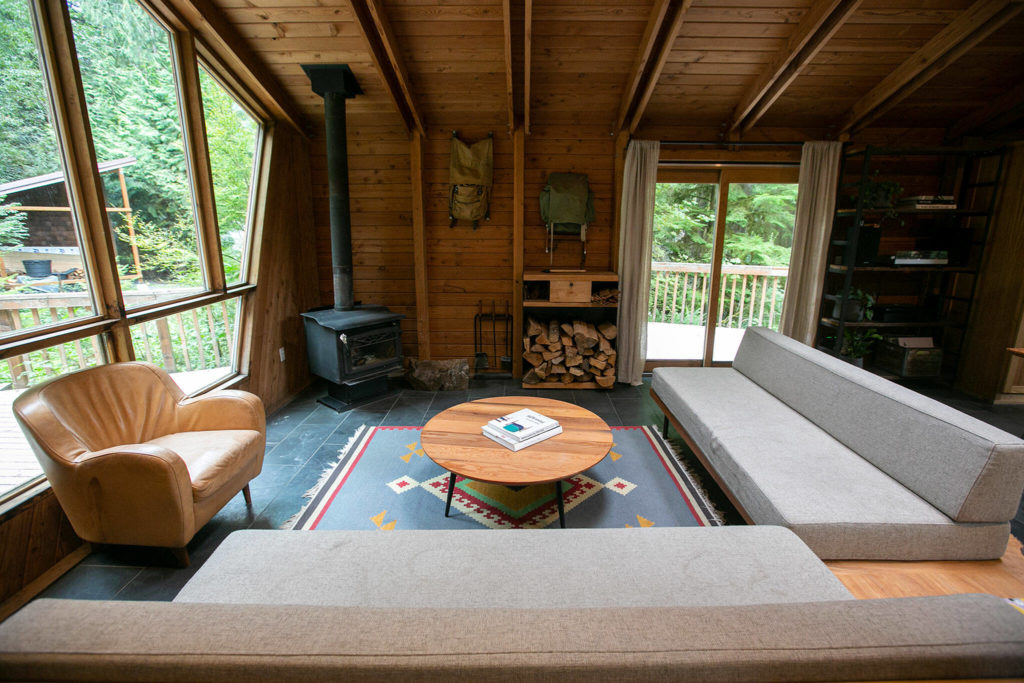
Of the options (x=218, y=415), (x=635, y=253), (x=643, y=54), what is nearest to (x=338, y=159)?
(x=218, y=415)

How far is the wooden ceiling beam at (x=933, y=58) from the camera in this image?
2746 mm

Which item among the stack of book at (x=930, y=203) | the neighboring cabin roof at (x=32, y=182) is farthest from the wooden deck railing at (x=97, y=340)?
the stack of book at (x=930, y=203)

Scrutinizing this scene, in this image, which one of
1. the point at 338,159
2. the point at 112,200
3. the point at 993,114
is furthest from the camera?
the point at 993,114

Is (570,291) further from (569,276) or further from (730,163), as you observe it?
(730,163)

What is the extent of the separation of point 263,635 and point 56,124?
2.52m

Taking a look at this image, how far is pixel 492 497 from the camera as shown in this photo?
2.39 meters

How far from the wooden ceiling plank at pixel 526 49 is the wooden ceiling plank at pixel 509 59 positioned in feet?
0.31

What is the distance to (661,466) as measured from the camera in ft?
8.88

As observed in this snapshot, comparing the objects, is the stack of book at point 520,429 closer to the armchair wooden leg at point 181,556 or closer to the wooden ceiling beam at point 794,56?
the armchair wooden leg at point 181,556

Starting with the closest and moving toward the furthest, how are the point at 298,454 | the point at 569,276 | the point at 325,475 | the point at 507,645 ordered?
the point at 507,645 → the point at 325,475 → the point at 298,454 → the point at 569,276

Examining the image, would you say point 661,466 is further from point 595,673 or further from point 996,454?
point 595,673

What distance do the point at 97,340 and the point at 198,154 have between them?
4.55ft

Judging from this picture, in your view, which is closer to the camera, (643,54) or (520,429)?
(520,429)

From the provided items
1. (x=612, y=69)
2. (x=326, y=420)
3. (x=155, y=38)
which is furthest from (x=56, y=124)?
(x=612, y=69)
